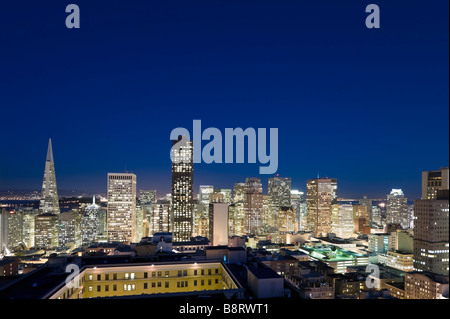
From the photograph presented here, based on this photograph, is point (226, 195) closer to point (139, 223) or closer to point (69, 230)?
point (139, 223)

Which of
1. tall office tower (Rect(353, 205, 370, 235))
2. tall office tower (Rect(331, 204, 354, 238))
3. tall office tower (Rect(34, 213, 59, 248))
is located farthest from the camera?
tall office tower (Rect(353, 205, 370, 235))

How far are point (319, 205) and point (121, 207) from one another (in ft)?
85.0

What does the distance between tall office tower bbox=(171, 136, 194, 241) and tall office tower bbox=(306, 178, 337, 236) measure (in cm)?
1648

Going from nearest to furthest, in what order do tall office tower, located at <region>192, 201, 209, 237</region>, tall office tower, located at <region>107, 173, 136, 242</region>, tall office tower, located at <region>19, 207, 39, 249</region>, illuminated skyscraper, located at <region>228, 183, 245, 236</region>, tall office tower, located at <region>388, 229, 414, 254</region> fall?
1. tall office tower, located at <region>388, 229, 414, 254</region>
2. tall office tower, located at <region>19, 207, 39, 249</region>
3. tall office tower, located at <region>107, 173, 136, 242</region>
4. tall office tower, located at <region>192, 201, 209, 237</region>
5. illuminated skyscraper, located at <region>228, 183, 245, 236</region>

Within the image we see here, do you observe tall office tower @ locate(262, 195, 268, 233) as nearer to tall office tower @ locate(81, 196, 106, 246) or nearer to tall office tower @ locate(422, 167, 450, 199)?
tall office tower @ locate(81, 196, 106, 246)

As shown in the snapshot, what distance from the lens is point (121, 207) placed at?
3803cm

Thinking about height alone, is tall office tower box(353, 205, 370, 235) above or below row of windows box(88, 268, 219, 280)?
below

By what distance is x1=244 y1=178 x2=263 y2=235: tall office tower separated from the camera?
4131 cm

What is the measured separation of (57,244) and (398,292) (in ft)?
102

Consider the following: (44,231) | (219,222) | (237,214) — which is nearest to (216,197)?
(237,214)

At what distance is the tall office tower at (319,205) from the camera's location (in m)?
42.2

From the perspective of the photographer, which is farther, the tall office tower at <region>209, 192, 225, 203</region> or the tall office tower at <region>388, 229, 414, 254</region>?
the tall office tower at <region>209, 192, 225, 203</region>

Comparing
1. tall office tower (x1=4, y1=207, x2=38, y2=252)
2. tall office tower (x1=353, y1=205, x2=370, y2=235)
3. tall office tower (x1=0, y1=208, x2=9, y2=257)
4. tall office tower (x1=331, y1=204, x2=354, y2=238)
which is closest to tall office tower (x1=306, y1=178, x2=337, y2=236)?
tall office tower (x1=331, y1=204, x2=354, y2=238)
